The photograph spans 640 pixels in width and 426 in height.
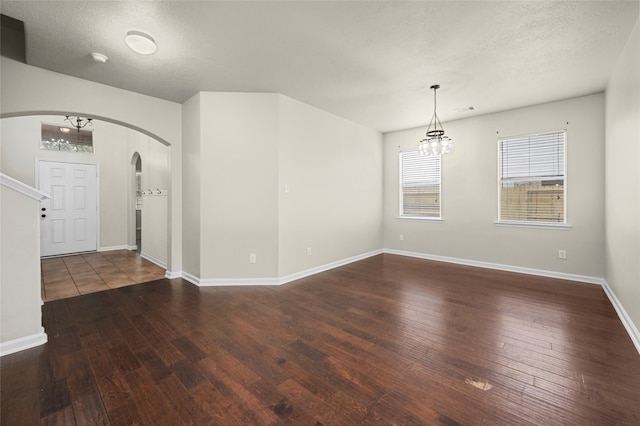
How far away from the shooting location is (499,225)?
488 cm

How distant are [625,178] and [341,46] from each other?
3.19 m

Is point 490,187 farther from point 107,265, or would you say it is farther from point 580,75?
point 107,265

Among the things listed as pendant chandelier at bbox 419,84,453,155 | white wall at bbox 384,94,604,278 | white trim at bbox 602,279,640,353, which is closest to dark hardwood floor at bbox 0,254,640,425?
white trim at bbox 602,279,640,353

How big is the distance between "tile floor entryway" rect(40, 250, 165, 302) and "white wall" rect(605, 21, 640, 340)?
587cm

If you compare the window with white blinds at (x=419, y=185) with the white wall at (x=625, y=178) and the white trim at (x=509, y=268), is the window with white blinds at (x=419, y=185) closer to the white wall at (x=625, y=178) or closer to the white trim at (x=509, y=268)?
the white trim at (x=509, y=268)

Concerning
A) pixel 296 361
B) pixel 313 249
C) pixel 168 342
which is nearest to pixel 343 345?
pixel 296 361

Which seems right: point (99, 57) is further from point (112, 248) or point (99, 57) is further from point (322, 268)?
point (112, 248)

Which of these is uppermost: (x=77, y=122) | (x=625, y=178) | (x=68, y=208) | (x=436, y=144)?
(x=77, y=122)

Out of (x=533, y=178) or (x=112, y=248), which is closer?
(x=533, y=178)

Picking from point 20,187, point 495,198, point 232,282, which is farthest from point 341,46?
point 495,198

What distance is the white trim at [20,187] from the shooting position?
2205 millimetres

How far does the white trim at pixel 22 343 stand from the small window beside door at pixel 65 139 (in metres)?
5.50

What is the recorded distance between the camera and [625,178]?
279 cm

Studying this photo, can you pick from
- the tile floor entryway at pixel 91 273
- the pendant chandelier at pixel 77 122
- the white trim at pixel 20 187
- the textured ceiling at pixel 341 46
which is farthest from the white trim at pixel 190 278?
the pendant chandelier at pixel 77 122
